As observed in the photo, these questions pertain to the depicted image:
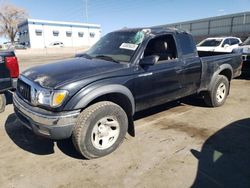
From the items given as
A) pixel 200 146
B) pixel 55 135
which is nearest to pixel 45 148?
pixel 55 135

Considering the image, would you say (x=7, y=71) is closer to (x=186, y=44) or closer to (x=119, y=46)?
(x=119, y=46)

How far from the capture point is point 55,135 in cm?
311

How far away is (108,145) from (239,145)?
205 cm

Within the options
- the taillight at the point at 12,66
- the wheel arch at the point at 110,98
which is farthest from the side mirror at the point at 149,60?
the taillight at the point at 12,66

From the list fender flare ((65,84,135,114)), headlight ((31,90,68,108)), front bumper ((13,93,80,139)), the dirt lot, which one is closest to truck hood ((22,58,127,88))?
headlight ((31,90,68,108))

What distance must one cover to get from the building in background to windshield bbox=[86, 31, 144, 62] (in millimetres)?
58874

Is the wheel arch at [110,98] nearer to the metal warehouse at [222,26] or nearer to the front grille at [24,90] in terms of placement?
the front grille at [24,90]

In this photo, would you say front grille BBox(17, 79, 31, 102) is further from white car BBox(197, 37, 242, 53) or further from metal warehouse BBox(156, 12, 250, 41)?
metal warehouse BBox(156, 12, 250, 41)

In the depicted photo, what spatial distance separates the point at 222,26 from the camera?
94.2 feet

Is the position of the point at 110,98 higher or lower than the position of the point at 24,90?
lower

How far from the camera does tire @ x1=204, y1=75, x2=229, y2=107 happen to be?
549cm

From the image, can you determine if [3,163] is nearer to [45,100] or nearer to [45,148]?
[45,148]

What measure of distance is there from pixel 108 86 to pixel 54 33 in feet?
234

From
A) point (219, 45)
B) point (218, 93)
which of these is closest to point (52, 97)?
point (218, 93)
